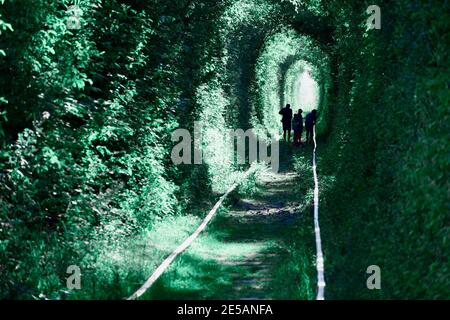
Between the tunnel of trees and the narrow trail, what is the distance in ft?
2.62

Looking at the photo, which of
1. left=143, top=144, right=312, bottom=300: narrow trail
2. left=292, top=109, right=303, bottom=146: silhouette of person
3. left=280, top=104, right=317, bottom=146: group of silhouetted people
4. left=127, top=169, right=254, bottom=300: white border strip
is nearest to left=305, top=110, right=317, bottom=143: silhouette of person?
left=280, top=104, right=317, bottom=146: group of silhouetted people

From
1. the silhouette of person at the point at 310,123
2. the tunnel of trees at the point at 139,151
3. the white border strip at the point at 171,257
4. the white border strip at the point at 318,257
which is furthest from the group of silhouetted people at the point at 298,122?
the white border strip at the point at 171,257

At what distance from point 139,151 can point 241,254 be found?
3016 mm

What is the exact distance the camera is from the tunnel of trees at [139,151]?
7523 millimetres

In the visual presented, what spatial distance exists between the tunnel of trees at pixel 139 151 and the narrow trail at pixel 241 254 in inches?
31.5

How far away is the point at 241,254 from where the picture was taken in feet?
39.7

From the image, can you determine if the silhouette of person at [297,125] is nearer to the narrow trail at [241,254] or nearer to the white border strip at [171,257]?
the narrow trail at [241,254]

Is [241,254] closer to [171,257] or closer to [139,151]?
[171,257]

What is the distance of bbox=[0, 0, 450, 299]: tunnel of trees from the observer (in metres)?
7.52

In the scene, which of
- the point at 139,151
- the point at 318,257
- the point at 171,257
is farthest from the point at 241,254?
the point at 139,151

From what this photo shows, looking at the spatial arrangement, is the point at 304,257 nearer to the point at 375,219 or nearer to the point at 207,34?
the point at 375,219

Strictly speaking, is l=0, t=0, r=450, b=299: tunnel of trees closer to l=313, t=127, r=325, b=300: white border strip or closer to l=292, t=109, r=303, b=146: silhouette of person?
l=313, t=127, r=325, b=300: white border strip
